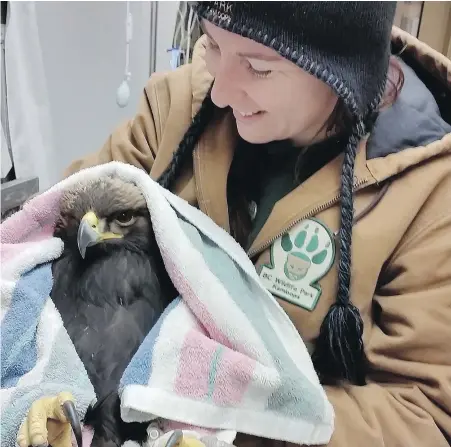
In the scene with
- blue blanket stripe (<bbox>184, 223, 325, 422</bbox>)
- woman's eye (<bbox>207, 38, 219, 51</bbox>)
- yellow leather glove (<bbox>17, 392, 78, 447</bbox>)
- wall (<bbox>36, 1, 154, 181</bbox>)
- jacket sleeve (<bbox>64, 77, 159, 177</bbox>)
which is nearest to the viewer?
yellow leather glove (<bbox>17, 392, 78, 447</bbox>)

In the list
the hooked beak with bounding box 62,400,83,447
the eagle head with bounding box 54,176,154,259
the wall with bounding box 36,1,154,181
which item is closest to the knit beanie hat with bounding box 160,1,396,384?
the eagle head with bounding box 54,176,154,259

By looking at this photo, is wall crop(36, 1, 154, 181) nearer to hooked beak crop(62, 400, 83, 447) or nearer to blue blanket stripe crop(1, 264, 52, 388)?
blue blanket stripe crop(1, 264, 52, 388)

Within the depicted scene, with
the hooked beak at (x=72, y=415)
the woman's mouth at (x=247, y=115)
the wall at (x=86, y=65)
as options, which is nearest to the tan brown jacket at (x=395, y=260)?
the woman's mouth at (x=247, y=115)

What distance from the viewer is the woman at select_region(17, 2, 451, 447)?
678 millimetres

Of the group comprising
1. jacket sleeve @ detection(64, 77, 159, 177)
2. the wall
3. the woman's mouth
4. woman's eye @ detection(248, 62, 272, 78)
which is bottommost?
the wall

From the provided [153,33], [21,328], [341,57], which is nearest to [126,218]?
[21,328]

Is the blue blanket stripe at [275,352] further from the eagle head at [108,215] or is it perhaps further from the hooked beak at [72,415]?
the hooked beak at [72,415]

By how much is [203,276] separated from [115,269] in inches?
4.3

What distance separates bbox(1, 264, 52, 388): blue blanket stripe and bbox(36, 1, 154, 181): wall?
1111 mm

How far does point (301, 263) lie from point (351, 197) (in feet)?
0.34

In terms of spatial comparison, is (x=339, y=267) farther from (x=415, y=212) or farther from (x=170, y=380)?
(x=170, y=380)

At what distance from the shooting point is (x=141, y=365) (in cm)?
59

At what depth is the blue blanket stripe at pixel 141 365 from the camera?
577mm

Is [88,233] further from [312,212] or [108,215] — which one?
[312,212]
